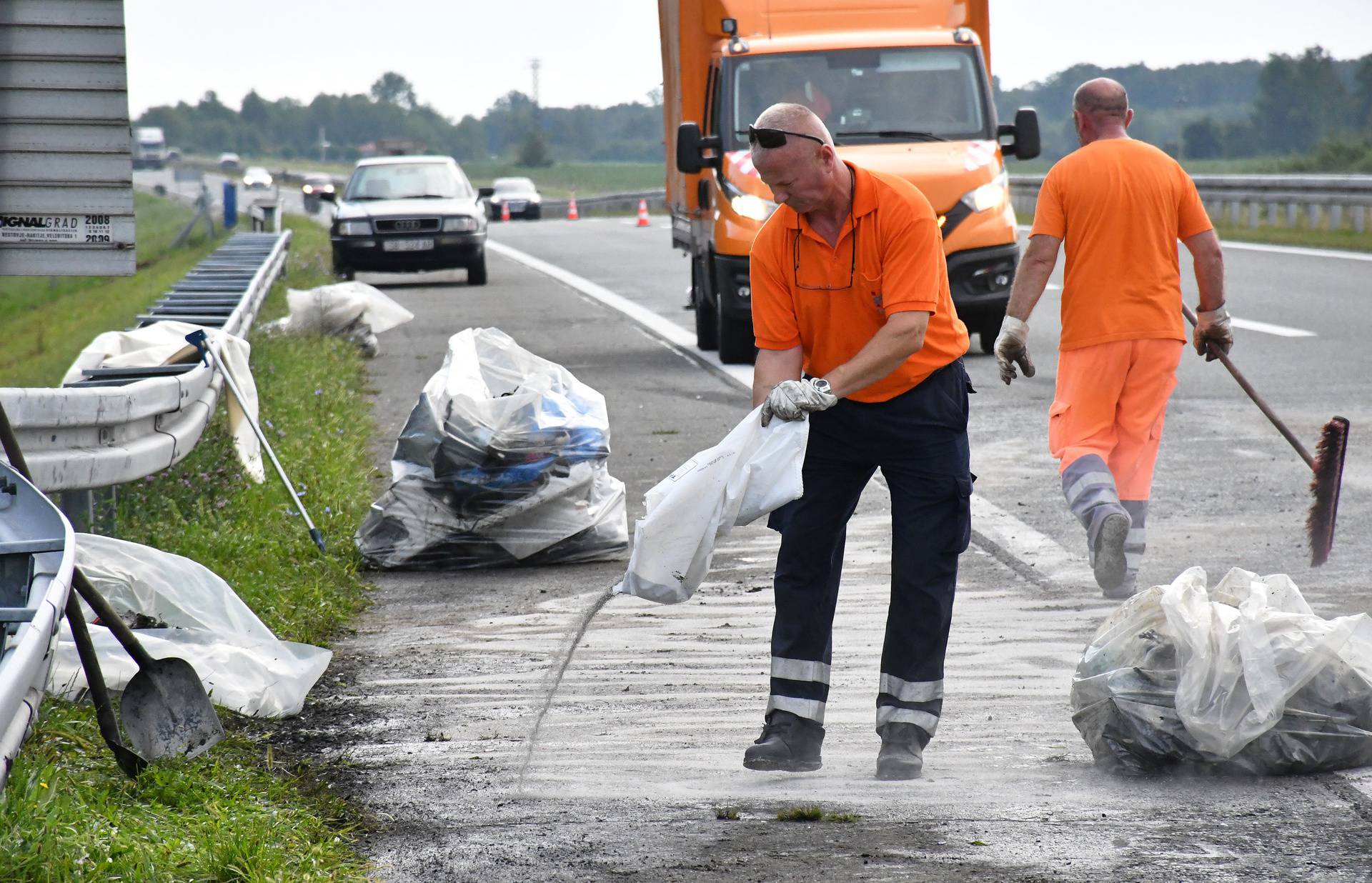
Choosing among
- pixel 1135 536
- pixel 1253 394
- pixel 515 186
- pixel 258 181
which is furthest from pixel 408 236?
pixel 258 181

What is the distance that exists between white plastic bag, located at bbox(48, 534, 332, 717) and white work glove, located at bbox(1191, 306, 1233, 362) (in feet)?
11.3

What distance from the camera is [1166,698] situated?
179 inches

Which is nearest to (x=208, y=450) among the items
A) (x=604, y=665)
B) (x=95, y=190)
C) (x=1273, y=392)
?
(x=95, y=190)

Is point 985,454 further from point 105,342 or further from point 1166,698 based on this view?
point 1166,698

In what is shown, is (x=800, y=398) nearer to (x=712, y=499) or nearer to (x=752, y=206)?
(x=712, y=499)

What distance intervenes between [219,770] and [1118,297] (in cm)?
366

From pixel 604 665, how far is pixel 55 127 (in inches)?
132

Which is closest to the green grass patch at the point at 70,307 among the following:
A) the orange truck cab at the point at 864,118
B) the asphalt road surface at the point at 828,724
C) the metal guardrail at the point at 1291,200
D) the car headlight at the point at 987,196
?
the orange truck cab at the point at 864,118

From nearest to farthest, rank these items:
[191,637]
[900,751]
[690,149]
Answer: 1. [900,751]
2. [191,637]
3. [690,149]

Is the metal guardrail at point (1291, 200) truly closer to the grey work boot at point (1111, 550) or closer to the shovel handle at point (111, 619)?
the grey work boot at point (1111, 550)

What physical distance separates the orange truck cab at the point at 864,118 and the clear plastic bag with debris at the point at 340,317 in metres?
2.76

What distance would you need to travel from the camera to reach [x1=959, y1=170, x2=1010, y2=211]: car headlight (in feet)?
42.1

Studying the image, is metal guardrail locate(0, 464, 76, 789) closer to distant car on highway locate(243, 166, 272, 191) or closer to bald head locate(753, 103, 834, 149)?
bald head locate(753, 103, 834, 149)

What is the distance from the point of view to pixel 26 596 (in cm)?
359
